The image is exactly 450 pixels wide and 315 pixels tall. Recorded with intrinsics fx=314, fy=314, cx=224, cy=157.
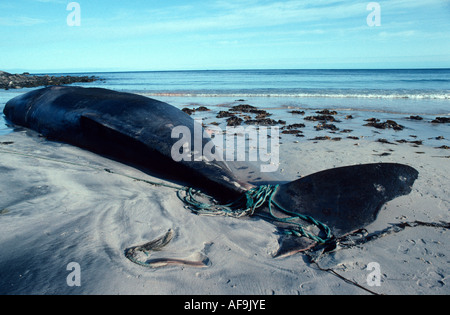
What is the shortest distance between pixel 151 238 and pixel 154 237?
3cm

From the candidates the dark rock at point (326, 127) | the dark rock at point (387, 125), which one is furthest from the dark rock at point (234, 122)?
the dark rock at point (387, 125)

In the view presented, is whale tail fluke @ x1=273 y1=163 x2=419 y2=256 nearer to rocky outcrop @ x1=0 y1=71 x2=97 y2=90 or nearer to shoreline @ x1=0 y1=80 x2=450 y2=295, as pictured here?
shoreline @ x1=0 y1=80 x2=450 y2=295

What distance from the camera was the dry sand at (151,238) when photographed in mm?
2117

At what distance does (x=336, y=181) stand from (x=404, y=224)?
788mm

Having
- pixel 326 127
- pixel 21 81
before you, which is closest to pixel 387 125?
pixel 326 127

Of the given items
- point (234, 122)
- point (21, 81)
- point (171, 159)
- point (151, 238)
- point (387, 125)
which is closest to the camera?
point (151, 238)

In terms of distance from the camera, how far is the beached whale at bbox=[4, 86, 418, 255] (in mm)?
2994

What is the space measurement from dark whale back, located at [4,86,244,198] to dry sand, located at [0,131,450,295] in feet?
1.15

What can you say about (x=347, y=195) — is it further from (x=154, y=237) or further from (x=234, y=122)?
(x=234, y=122)

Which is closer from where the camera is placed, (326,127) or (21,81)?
(326,127)

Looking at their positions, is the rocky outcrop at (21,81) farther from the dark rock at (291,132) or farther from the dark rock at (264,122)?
the dark rock at (291,132)

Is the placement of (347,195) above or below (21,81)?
below

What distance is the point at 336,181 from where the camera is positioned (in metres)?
3.20

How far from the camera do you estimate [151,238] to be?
8.79 ft
